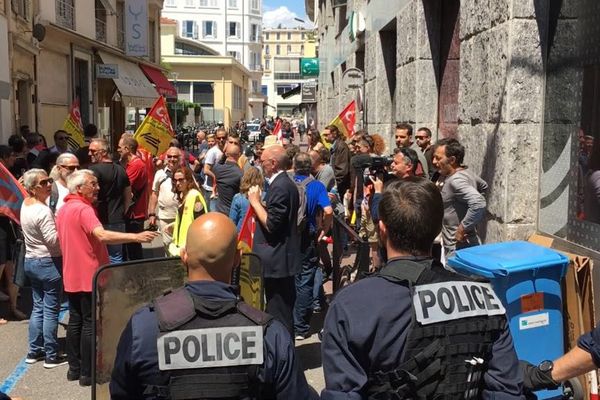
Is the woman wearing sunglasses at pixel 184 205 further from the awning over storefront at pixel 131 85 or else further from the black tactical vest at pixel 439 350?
the awning over storefront at pixel 131 85

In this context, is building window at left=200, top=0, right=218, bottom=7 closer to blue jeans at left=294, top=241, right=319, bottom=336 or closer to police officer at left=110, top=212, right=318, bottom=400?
blue jeans at left=294, top=241, right=319, bottom=336

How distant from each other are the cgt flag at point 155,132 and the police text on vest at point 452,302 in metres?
8.56

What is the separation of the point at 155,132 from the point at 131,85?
13784 millimetres

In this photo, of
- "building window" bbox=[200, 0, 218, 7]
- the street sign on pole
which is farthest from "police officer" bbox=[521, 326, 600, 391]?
"building window" bbox=[200, 0, 218, 7]

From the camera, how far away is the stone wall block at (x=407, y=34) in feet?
33.3

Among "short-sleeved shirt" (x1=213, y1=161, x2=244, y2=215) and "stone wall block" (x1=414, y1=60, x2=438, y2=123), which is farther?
"stone wall block" (x1=414, y1=60, x2=438, y2=123)

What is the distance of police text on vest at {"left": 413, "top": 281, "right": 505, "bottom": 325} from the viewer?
2.23 meters

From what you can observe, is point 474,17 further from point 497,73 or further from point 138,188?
point 138,188

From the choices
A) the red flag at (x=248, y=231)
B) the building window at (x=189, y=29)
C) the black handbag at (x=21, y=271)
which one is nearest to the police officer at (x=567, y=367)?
the red flag at (x=248, y=231)

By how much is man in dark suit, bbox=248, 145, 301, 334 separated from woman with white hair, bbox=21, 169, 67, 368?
71.8 inches

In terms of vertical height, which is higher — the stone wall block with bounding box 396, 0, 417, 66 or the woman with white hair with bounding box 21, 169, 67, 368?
the stone wall block with bounding box 396, 0, 417, 66

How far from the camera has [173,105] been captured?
3481 cm

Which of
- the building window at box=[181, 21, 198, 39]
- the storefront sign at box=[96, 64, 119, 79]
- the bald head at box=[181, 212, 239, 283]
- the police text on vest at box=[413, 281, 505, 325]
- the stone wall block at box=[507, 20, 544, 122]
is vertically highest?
the building window at box=[181, 21, 198, 39]

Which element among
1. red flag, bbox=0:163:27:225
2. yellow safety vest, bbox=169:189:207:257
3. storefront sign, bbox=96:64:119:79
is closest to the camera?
yellow safety vest, bbox=169:189:207:257
